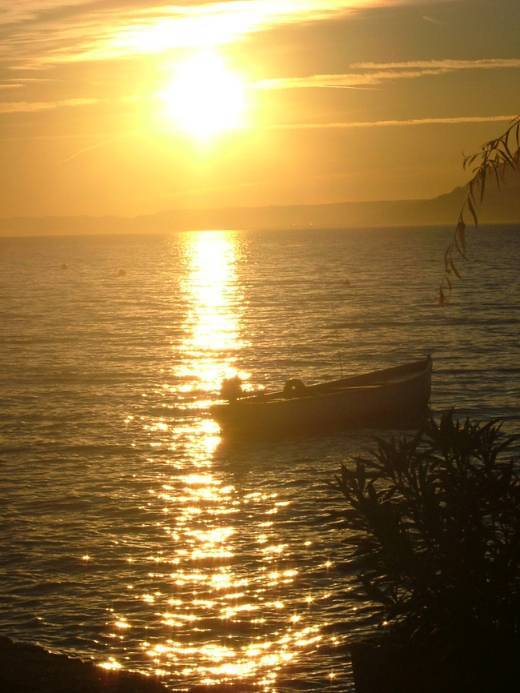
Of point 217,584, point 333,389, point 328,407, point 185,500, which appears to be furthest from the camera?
point 333,389

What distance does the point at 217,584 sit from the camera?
20984mm

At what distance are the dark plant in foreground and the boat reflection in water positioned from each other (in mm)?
6317

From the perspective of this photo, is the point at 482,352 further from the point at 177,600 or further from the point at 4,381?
the point at 177,600

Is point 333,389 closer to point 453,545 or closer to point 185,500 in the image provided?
point 185,500

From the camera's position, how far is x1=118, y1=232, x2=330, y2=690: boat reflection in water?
17438 mm

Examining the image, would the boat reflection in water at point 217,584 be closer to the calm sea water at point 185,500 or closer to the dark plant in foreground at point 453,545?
the calm sea water at point 185,500

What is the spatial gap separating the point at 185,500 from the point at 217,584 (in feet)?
22.2

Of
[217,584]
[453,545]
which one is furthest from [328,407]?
[453,545]

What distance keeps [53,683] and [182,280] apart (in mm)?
162990

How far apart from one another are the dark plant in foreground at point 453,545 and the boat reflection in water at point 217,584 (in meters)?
6.32

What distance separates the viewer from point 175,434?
3759cm

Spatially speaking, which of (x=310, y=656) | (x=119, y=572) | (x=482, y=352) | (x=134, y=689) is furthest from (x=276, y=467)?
(x=482, y=352)

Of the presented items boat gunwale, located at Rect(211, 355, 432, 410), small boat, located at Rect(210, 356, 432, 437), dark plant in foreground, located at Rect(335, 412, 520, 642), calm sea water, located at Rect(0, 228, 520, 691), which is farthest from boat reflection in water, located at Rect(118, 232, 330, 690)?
dark plant in foreground, located at Rect(335, 412, 520, 642)

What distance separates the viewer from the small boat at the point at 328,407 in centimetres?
3672
